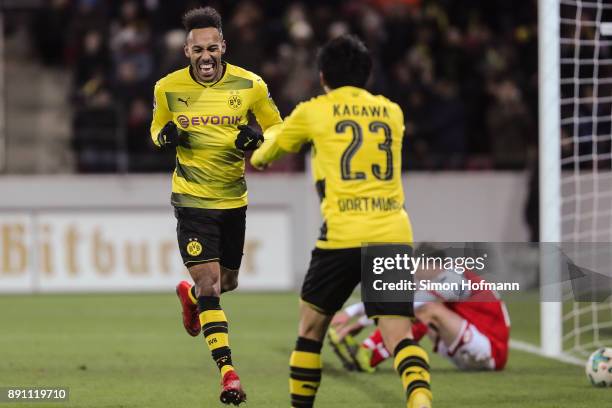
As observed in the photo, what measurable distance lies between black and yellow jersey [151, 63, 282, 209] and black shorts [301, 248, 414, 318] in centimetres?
162

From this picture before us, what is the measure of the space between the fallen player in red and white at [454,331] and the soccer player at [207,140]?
148 cm

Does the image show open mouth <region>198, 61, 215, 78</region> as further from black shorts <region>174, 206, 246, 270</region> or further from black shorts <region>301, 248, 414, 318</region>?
black shorts <region>301, 248, 414, 318</region>

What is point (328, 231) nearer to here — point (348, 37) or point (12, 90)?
point (348, 37)

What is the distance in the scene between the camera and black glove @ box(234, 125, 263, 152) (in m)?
6.94

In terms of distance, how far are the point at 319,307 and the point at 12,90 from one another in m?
12.3

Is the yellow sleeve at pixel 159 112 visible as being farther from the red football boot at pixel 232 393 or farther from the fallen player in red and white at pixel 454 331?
the fallen player in red and white at pixel 454 331

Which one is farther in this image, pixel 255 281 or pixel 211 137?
pixel 255 281

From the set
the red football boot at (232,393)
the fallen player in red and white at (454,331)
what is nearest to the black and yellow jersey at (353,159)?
the red football boot at (232,393)

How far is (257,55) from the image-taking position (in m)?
15.8

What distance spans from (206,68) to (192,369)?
243cm

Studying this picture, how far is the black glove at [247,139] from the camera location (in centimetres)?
694

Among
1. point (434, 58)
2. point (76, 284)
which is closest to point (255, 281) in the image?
point (76, 284)

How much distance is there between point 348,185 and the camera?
5863 mm

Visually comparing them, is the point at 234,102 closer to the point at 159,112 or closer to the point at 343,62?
the point at 159,112
